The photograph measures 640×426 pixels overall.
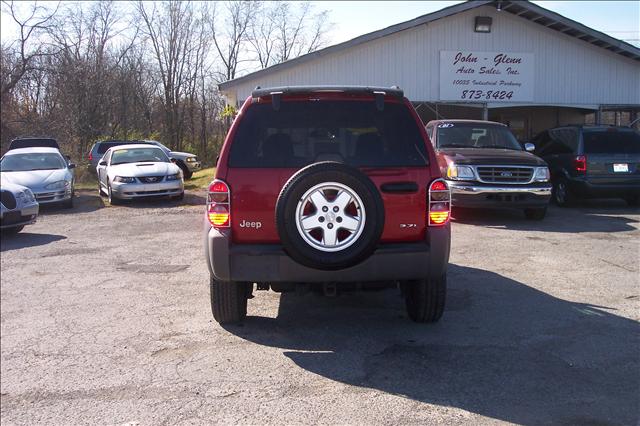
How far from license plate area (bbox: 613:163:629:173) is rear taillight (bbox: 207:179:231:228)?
10792 mm

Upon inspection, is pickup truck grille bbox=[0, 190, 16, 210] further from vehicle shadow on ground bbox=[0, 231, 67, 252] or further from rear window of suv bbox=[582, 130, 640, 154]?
rear window of suv bbox=[582, 130, 640, 154]

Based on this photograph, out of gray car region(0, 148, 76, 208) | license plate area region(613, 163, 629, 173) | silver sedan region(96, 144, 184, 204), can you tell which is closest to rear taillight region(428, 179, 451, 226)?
license plate area region(613, 163, 629, 173)

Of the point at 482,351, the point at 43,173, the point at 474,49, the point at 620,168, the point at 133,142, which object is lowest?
the point at 482,351

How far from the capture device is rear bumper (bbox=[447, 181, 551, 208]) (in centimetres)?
1062

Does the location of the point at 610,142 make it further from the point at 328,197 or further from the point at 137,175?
the point at 137,175

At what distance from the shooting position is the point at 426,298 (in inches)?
193

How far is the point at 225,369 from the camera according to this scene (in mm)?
4199

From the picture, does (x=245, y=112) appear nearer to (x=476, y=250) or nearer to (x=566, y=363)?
(x=566, y=363)

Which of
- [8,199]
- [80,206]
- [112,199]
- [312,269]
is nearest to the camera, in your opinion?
[312,269]

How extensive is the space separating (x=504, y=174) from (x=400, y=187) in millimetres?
6874

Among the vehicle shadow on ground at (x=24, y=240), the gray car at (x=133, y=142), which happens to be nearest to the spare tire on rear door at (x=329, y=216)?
the vehicle shadow on ground at (x=24, y=240)

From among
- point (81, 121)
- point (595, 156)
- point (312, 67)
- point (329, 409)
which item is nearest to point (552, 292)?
point (329, 409)

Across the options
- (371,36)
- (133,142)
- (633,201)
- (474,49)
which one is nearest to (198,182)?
(133,142)

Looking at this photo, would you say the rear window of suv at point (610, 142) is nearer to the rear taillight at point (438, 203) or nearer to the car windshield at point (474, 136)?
the car windshield at point (474, 136)
